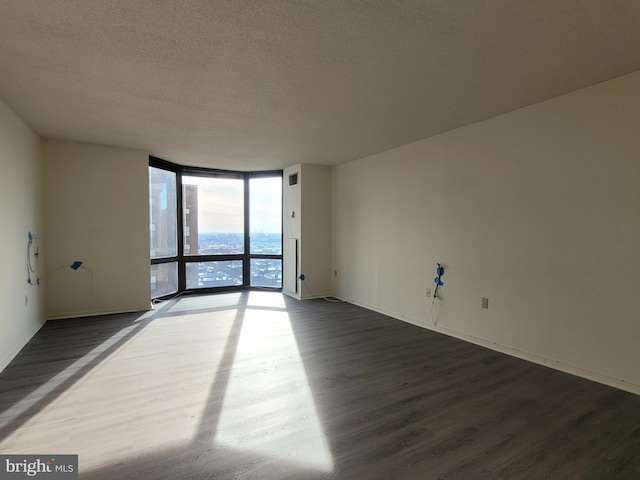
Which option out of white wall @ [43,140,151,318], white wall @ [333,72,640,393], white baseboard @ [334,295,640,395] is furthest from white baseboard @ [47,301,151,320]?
white baseboard @ [334,295,640,395]

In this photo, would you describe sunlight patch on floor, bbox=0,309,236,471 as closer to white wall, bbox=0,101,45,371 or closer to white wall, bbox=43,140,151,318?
white wall, bbox=0,101,45,371

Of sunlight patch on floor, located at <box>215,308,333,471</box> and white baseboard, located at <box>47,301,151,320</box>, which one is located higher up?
sunlight patch on floor, located at <box>215,308,333,471</box>

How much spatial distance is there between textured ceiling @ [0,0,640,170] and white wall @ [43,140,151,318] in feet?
2.82

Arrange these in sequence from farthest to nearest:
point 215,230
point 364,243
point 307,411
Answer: point 215,230 < point 364,243 < point 307,411

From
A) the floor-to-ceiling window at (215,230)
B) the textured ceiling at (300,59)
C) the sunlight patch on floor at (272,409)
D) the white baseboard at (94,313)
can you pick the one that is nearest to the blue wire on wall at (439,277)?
the textured ceiling at (300,59)

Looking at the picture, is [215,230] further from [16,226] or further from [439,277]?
[439,277]

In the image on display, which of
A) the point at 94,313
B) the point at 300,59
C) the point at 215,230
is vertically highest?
the point at 300,59

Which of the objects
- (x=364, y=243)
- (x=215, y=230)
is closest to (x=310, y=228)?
(x=364, y=243)

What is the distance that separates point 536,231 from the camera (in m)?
3.01

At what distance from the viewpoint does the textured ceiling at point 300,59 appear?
1.75m

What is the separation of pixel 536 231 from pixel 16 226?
208 inches

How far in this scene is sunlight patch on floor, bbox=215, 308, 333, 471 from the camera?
179cm

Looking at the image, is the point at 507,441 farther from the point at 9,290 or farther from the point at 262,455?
the point at 9,290

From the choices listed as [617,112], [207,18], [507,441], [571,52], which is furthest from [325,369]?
[617,112]
